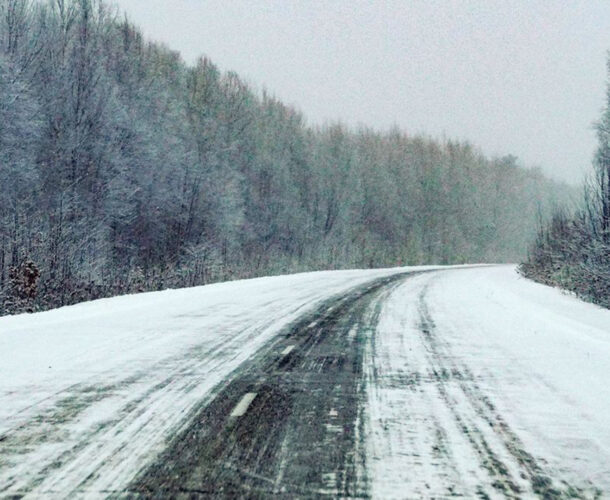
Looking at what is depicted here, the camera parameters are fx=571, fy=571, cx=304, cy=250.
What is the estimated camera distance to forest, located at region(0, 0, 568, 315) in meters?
20.5

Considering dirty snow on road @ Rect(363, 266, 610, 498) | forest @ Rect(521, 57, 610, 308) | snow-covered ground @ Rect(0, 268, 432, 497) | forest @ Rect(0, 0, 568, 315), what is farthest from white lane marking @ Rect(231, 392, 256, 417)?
forest @ Rect(521, 57, 610, 308)

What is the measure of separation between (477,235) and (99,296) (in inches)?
3010

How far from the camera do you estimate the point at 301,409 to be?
18.4 feet

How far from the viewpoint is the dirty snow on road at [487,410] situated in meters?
3.92

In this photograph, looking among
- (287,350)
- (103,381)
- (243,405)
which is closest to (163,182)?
(287,350)

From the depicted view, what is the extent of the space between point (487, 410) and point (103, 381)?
4.27 metres

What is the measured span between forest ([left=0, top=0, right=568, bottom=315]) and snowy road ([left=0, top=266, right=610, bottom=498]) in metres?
6.95

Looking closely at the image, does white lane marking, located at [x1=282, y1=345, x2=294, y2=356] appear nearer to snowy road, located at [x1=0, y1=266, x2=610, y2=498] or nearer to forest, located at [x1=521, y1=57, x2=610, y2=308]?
snowy road, located at [x1=0, y1=266, x2=610, y2=498]

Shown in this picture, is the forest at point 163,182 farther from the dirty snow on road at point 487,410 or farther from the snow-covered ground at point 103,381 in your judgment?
the dirty snow on road at point 487,410

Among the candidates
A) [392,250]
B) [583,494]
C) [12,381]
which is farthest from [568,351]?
[392,250]

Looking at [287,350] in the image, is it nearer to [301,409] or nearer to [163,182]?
[301,409]

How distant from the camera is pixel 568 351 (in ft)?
30.4

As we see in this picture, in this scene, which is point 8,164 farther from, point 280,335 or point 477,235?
point 477,235

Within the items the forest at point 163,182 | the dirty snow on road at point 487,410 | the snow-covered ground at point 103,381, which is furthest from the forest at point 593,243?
the snow-covered ground at point 103,381
